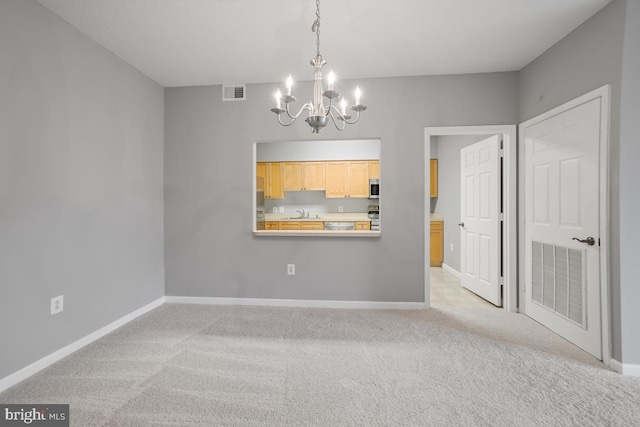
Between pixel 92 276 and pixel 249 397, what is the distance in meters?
1.81

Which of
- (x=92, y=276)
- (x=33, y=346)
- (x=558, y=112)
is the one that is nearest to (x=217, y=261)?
(x=92, y=276)

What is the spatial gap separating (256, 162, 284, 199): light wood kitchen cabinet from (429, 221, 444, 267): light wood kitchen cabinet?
10.5 feet

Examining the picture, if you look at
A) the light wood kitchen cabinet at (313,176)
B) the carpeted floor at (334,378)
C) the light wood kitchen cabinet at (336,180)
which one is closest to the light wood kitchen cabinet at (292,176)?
the light wood kitchen cabinet at (313,176)

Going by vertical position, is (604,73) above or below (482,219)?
above

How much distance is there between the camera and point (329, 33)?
8.00 ft

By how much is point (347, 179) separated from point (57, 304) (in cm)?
498

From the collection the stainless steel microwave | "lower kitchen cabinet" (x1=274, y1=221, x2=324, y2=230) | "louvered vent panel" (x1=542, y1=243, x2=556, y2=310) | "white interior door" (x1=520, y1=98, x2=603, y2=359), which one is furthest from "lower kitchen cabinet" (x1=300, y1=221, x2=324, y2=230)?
"louvered vent panel" (x1=542, y1=243, x2=556, y2=310)

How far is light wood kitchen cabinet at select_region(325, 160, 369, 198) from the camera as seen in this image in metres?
6.20

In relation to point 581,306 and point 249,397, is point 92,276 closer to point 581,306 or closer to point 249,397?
point 249,397

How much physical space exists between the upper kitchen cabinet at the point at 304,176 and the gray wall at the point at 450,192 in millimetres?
2331

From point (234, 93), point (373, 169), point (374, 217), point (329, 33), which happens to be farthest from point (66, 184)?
point (373, 169)

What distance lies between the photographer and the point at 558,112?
257cm

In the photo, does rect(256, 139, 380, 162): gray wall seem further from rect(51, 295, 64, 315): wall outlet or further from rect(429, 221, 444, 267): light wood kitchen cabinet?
rect(51, 295, 64, 315): wall outlet

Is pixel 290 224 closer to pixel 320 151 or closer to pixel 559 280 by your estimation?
pixel 320 151
